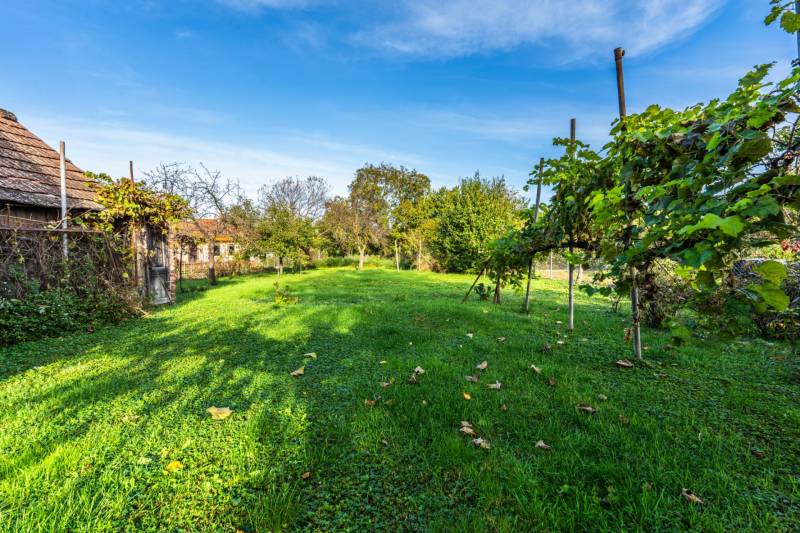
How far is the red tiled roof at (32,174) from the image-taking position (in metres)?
7.40

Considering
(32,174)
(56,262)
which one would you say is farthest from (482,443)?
(32,174)

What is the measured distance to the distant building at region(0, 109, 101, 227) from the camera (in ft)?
23.8

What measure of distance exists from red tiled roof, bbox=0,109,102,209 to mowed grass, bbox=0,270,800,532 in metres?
5.02

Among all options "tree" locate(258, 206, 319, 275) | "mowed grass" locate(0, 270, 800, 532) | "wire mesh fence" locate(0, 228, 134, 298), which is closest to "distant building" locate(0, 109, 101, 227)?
"wire mesh fence" locate(0, 228, 134, 298)

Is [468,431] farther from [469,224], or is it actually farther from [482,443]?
[469,224]

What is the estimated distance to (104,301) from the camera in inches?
250

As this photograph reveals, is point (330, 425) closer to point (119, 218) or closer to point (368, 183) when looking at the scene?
point (119, 218)

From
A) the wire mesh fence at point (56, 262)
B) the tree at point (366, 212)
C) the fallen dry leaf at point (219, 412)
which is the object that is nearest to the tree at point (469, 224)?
the tree at point (366, 212)

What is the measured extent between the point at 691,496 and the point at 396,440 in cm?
182

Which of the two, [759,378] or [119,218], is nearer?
[759,378]

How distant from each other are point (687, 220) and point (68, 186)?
12.4m

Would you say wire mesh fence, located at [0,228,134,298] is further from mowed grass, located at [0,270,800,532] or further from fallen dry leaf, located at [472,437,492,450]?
fallen dry leaf, located at [472,437,492,450]

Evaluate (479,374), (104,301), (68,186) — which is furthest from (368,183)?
(479,374)

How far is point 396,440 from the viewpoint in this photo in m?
2.52
